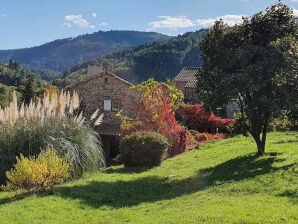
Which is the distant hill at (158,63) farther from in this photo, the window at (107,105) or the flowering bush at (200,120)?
the window at (107,105)

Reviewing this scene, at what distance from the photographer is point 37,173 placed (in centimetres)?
1213

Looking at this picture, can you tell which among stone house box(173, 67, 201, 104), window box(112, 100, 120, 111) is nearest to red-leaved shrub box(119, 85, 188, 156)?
window box(112, 100, 120, 111)

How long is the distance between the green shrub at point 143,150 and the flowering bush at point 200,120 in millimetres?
13987

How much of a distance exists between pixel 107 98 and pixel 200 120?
6.61 meters

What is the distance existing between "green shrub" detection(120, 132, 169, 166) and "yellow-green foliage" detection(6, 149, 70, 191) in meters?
5.22

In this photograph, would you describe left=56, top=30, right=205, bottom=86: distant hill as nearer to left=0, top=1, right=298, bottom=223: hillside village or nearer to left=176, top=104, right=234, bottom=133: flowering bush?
left=176, top=104, right=234, bottom=133: flowering bush

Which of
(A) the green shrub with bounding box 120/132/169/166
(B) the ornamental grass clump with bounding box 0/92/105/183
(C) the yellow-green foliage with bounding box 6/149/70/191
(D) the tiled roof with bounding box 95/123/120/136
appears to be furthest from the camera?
(D) the tiled roof with bounding box 95/123/120/136

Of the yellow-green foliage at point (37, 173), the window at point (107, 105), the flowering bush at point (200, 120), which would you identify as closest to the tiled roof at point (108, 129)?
the window at point (107, 105)

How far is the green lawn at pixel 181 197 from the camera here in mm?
9188

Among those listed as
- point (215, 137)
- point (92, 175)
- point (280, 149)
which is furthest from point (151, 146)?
point (215, 137)

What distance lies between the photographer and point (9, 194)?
1291cm

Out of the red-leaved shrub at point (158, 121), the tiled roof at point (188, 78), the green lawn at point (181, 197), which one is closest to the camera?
the green lawn at point (181, 197)

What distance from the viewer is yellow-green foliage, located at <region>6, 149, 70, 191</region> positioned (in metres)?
12.1

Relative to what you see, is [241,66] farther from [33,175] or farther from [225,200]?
[33,175]
